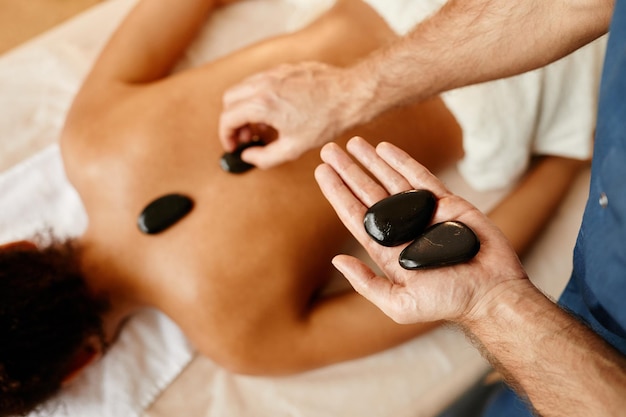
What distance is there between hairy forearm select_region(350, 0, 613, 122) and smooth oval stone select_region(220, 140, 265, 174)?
202mm

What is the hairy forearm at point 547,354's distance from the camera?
1.80 ft

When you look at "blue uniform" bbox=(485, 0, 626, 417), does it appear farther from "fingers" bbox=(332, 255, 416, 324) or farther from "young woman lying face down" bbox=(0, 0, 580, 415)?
"young woman lying face down" bbox=(0, 0, 580, 415)

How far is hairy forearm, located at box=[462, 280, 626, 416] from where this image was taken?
0.55 metres

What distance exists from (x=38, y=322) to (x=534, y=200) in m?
0.86

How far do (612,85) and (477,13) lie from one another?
271 millimetres

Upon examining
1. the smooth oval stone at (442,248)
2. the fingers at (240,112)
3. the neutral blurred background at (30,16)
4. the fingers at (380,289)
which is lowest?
the fingers at (380,289)

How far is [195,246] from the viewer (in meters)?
0.92

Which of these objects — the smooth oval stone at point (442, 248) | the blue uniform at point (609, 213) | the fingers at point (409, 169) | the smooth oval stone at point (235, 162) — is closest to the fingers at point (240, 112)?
the smooth oval stone at point (235, 162)

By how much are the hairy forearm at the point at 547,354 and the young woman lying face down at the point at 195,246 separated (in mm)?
365

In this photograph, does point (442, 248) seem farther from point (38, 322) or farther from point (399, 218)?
point (38, 322)

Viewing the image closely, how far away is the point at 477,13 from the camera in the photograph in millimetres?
803

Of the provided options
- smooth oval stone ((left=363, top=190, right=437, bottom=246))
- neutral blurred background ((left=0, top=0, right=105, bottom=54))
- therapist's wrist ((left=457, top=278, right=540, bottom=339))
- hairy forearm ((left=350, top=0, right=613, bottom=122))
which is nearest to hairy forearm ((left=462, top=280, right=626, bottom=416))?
therapist's wrist ((left=457, top=278, right=540, bottom=339))

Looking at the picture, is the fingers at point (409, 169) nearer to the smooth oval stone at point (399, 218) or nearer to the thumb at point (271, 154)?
the smooth oval stone at point (399, 218)

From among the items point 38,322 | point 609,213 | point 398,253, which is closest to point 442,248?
point 398,253
